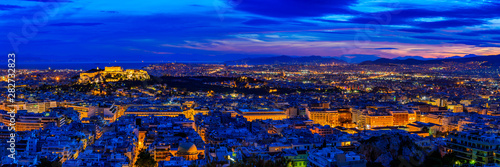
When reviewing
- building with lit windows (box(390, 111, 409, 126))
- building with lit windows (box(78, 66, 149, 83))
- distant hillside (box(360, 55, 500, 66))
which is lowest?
building with lit windows (box(390, 111, 409, 126))

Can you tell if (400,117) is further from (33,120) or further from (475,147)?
(33,120)

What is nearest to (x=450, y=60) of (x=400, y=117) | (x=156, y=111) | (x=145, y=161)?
(x=400, y=117)

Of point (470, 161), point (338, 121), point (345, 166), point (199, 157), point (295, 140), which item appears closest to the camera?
point (345, 166)

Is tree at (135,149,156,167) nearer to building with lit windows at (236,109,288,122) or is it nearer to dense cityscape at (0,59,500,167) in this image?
dense cityscape at (0,59,500,167)

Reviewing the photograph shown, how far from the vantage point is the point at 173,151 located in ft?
65.4

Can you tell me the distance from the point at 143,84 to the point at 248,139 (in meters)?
50.4

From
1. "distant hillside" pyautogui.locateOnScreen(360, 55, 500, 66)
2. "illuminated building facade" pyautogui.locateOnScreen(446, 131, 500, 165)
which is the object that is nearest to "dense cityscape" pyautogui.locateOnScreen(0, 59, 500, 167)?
"illuminated building facade" pyautogui.locateOnScreen(446, 131, 500, 165)

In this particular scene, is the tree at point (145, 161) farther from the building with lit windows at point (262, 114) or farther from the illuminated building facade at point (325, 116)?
the illuminated building facade at point (325, 116)

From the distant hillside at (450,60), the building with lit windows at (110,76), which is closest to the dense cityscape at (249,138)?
the building with lit windows at (110,76)

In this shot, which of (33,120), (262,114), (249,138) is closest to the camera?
(249,138)

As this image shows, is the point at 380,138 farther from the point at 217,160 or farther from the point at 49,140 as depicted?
the point at 49,140

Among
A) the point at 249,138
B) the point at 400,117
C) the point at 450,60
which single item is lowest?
the point at 400,117

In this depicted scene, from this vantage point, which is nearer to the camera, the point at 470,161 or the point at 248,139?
the point at 470,161

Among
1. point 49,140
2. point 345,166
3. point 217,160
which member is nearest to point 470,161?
point 345,166
